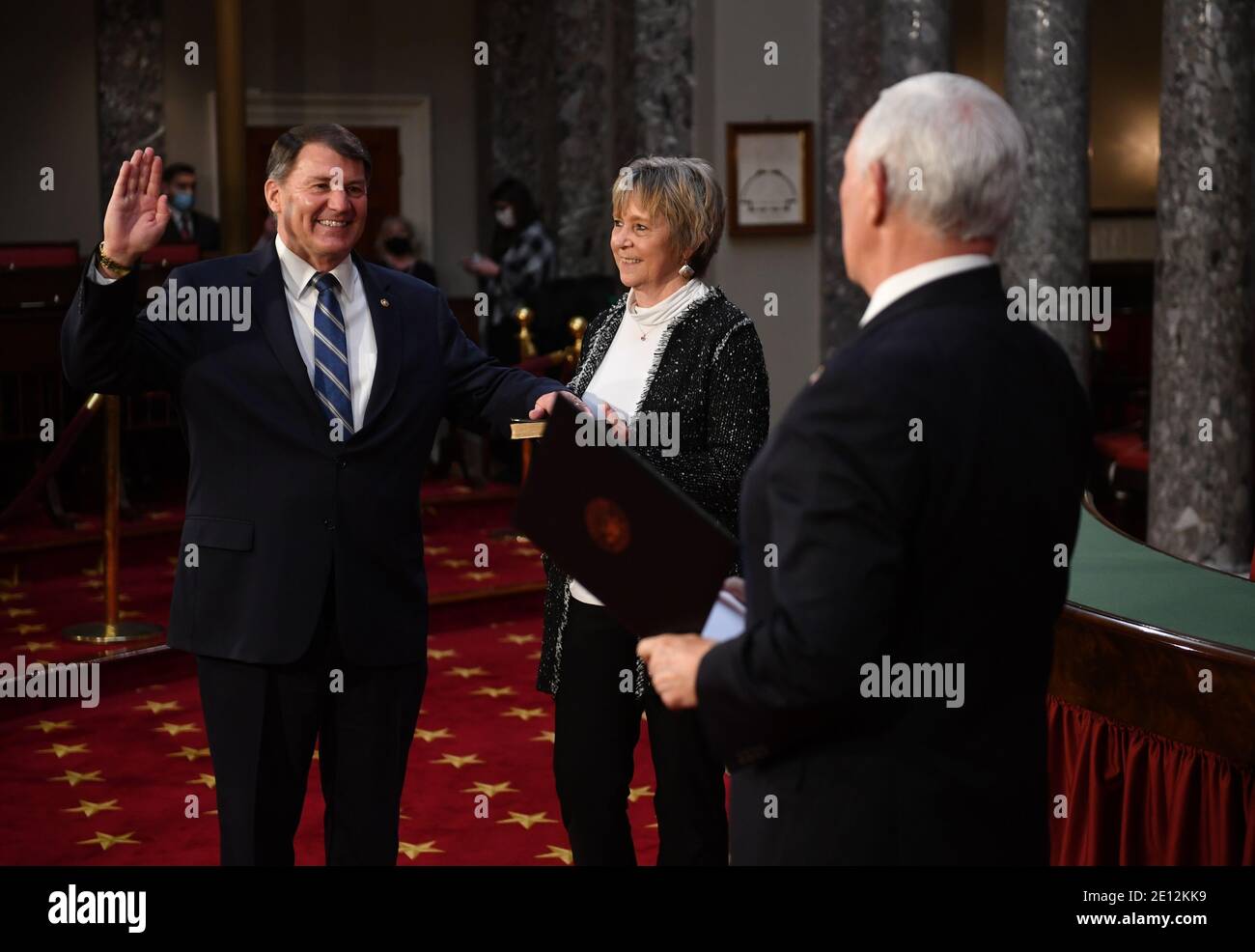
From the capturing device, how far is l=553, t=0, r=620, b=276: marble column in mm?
10531

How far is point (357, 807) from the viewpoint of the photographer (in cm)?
284

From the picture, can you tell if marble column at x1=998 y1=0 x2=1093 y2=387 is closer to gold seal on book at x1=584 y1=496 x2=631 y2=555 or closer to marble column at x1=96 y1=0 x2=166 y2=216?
gold seal on book at x1=584 y1=496 x2=631 y2=555

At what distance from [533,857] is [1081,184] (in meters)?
4.67

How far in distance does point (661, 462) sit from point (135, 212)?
103 centimetres

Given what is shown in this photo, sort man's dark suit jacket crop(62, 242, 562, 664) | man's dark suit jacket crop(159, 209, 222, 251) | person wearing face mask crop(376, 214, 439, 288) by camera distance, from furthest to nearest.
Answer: man's dark suit jacket crop(159, 209, 222, 251) → person wearing face mask crop(376, 214, 439, 288) → man's dark suit jacket crop(62, 242, 562, 664)

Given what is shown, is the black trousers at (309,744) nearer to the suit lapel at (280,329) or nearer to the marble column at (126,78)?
the suit lapel at (280,329)

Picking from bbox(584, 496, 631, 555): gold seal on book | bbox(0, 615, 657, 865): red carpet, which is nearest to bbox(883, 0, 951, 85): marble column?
bbox(0, 615, 657, 865): red carpet

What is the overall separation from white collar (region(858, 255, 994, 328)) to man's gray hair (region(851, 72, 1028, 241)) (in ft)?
0.10

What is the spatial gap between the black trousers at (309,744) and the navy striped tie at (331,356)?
0.32 meters

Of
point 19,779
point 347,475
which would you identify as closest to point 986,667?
point 347,475

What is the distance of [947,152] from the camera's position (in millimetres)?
1691

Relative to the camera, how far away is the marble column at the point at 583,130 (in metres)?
10.5

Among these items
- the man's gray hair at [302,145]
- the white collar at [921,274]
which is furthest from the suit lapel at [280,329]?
the white collar at [921,274]
